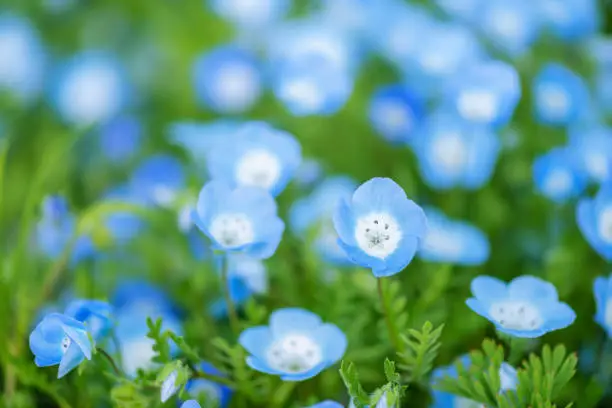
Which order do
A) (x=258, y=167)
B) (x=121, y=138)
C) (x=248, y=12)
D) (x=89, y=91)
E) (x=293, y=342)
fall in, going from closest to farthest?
(x=293, y=342) → (x=258, y=167) → (x=121, y=138) → (x=89, y=91) → (x=248, y=12)

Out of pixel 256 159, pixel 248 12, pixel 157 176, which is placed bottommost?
pixel 157 176

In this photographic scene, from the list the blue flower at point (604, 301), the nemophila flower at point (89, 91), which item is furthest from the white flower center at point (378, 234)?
the nemophila flower at point (89, 91)

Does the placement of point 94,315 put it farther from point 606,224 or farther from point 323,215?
point 606,224

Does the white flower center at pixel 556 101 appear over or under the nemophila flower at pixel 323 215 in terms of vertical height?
over

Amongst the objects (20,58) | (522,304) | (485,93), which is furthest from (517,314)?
(20,58)

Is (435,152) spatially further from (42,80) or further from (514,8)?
(42,80)

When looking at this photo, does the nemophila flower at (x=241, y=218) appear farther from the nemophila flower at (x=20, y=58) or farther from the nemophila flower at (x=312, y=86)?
the nemophila flower at (x=20, y=58)

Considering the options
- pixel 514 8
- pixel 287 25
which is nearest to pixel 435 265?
pixel 514 8

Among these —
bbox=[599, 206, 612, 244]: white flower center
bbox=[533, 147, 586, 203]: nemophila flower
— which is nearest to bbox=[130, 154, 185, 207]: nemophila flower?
bbox=[533, 147, 586, 203]: nemophila flower
